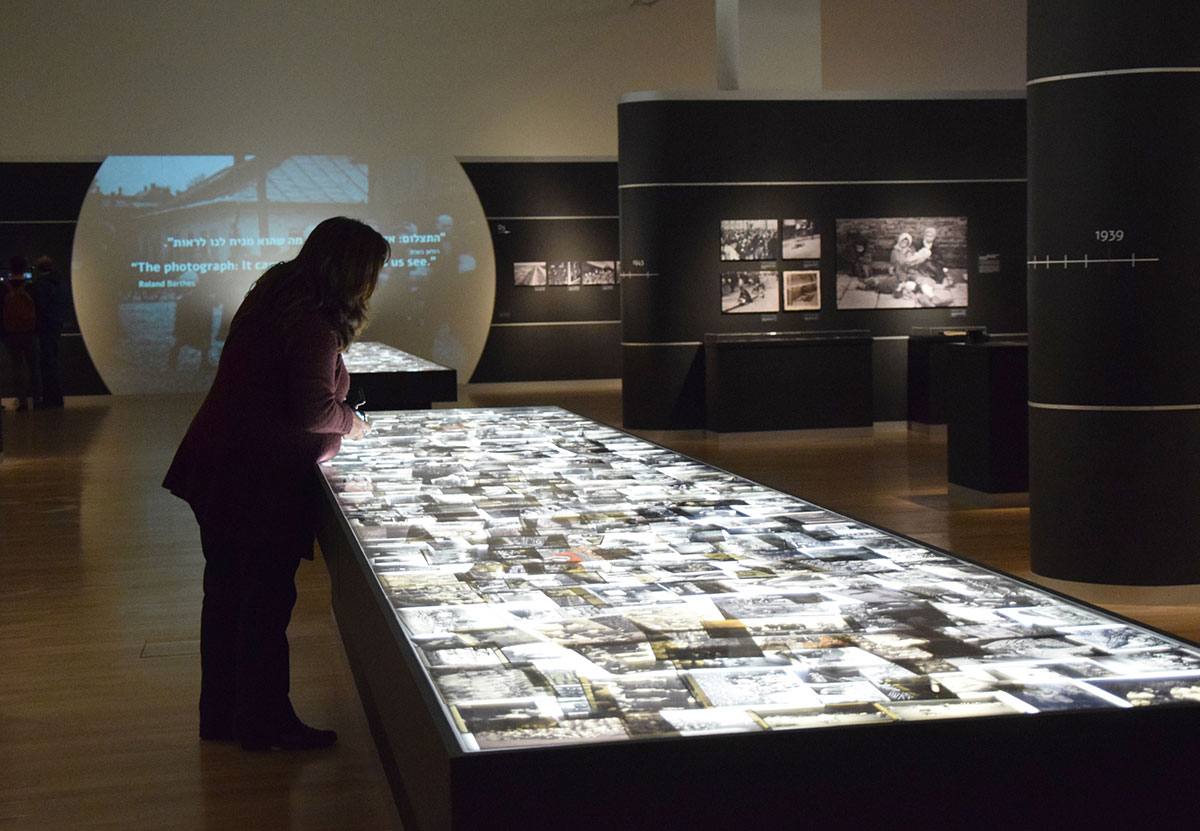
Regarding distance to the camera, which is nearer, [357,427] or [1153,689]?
[1153,689]

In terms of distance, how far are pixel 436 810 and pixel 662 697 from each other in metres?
0.39

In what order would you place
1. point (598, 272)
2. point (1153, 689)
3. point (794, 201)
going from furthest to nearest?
point (598, 272) < point (794, 201) < point (1153, 689)

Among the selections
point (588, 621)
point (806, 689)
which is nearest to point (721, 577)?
point (588, 621)

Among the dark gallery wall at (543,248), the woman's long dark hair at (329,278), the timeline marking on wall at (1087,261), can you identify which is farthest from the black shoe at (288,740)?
the dark gallery wall at (543,248)

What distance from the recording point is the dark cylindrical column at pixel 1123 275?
6031 mm

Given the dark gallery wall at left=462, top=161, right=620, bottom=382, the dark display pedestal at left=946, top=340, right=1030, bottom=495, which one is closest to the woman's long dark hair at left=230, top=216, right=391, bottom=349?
the dark display pedestal at left=946, top=340, right=1030, bottom=495

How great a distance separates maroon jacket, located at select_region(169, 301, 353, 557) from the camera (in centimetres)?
405

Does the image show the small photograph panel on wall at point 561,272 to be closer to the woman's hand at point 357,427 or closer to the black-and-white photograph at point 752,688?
the woman's hand at point 357,427

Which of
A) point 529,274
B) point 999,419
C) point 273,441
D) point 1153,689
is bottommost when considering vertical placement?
point 999,419

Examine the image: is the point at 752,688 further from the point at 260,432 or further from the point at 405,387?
the point at 405,387

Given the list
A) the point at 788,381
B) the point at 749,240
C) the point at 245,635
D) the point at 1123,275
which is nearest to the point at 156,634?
the point at 245,635

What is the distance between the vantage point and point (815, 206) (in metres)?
13.6

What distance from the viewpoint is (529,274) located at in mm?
20141

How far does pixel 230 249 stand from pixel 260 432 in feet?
52.6
